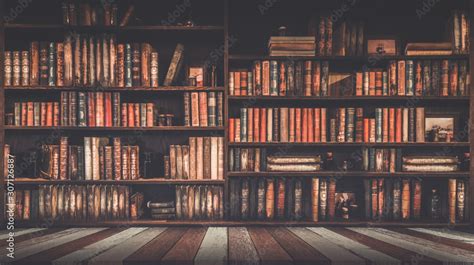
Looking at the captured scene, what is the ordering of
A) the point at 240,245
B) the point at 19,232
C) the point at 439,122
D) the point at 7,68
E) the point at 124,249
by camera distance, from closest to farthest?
1. the point at 124,249
2. the point at 240,245
3. the point at 19,232
4. the point at 7,68
5. the point at 439,122

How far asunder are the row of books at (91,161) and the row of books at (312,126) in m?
0.80

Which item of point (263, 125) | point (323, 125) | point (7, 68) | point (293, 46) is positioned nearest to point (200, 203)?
point (263, 125)

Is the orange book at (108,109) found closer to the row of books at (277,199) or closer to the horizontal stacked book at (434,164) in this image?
the row of books at (277,199)

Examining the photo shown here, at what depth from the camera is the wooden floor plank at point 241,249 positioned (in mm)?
1512

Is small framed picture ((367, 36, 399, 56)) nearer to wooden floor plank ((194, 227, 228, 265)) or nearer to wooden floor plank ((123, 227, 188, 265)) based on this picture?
wooden floor plank ((194, 227, 228, 265))

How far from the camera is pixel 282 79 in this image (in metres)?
2.39

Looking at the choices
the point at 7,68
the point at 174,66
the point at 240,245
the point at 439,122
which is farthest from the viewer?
the point at 439,122

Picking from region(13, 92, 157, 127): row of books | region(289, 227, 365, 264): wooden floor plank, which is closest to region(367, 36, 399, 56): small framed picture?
region(289, 227, 365, 264): wooden floor plank

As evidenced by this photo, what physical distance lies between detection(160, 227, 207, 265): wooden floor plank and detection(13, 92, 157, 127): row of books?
878 millimetres

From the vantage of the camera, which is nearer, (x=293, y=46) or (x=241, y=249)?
(x=241, y=249)

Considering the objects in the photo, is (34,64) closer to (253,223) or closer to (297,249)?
(253,223)

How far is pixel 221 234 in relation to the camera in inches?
82.5

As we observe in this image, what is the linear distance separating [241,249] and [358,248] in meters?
0.64

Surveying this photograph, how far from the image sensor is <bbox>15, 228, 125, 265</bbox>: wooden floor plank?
1.50m
